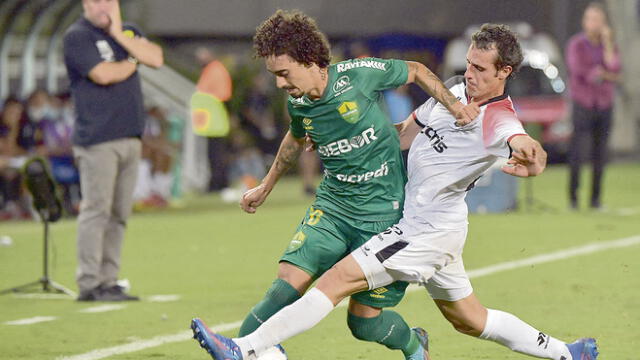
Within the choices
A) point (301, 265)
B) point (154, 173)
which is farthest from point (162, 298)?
point (154, 173)

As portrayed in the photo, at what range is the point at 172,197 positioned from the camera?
2081 centimetres

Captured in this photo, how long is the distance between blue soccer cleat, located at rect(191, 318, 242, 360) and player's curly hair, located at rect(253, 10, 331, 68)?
133 centimetres

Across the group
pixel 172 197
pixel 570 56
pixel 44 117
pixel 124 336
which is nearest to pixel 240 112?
pixel 172 197

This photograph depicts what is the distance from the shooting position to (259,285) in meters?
11.3

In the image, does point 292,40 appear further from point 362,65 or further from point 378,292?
point 378,292

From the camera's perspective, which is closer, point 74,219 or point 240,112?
point 74,219

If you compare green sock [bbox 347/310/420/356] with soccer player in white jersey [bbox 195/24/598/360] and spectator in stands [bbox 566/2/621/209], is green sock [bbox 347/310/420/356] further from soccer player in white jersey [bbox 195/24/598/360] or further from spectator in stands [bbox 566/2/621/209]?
spectator in stands [bbox 566/2/621/209]

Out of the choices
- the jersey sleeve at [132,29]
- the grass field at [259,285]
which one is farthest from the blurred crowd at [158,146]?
the jersey sleeve at [132,29]

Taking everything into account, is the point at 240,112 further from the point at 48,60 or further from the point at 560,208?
the point at 560,208

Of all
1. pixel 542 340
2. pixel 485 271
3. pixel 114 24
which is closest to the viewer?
pixel 542 340

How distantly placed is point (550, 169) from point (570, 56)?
35.2 ft

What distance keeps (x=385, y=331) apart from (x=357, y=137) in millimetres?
985

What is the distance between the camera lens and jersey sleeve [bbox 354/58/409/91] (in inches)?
271

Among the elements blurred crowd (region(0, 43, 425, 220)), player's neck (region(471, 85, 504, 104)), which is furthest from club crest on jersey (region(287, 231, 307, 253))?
blurred crowd (region(0, 43, 425, 220))
